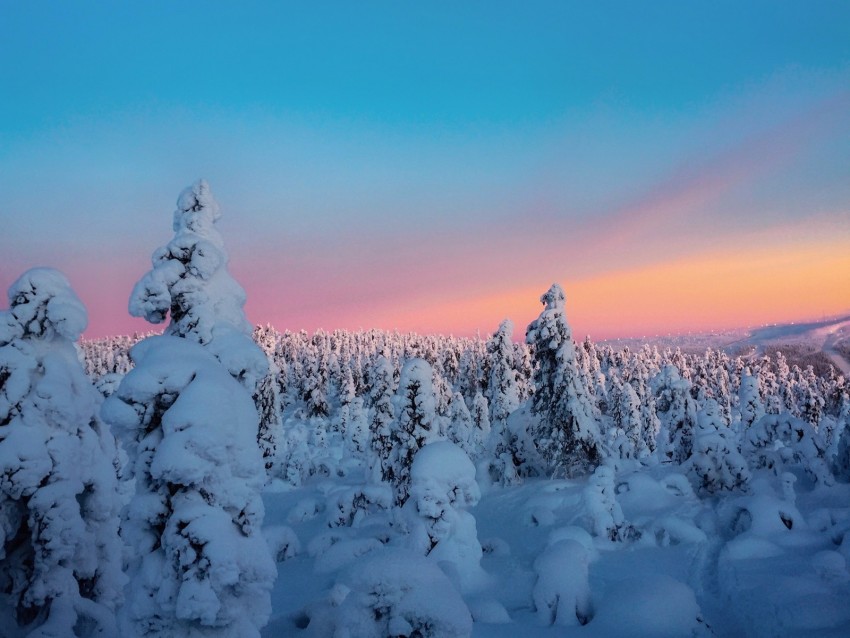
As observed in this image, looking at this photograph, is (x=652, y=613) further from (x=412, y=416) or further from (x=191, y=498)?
(x=412, y=416)

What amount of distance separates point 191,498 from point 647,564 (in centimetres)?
1339

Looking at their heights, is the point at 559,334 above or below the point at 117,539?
above

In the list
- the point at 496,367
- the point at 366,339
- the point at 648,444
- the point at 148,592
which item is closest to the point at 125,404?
the point at 148,592

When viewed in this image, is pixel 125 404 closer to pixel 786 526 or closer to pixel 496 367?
pixel 786 526

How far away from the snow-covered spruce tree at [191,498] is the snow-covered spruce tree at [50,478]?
402 centimetres

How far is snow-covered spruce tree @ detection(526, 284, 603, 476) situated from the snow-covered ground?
2.17 metres

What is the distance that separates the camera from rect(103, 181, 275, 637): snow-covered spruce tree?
6062 millimetres

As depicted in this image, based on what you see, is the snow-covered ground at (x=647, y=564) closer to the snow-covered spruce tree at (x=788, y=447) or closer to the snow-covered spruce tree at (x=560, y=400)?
the snow-covered spruce tree at (x=788, y=447)

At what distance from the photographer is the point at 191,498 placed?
6359 mm

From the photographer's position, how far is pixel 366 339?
190625 mm

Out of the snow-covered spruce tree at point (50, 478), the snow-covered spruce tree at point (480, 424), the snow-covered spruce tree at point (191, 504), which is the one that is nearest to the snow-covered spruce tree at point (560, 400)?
the snow-covered spruce tree at point (50, 478)

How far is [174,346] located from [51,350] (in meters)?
4.94

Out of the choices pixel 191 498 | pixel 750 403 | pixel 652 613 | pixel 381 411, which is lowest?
pixel 750 403

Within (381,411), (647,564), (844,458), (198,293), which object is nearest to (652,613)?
(647,564)
